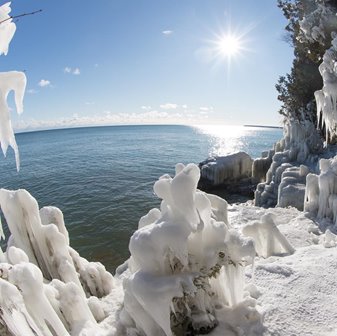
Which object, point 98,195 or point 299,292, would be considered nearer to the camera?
point 299,292

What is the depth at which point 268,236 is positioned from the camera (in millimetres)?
10898

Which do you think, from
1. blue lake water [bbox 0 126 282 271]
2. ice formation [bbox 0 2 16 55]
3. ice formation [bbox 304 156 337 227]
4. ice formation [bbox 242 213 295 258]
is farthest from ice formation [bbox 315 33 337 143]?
ice formation [bbox 0 2 16 55]

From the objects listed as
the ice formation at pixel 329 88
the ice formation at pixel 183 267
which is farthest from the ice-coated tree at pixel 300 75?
the ice formation at pixel 183 267

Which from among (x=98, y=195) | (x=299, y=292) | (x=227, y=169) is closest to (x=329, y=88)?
(x=299, y=292)

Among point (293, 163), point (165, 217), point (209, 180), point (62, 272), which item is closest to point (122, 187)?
point (209, 180)

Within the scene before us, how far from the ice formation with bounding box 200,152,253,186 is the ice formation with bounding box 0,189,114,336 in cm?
2878

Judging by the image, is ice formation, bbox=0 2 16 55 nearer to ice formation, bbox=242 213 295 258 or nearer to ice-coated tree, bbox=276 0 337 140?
ice formation, bbox=242 213 295 258

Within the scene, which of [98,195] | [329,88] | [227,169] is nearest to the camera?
[329,88]

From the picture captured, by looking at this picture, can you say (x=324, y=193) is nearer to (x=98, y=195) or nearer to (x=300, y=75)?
(x=300, y=75)

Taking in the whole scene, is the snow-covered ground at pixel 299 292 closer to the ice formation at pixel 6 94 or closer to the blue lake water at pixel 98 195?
the ice formation at pixel 6 94

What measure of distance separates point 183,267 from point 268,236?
6.28 m

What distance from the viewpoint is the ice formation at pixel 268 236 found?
1084cm

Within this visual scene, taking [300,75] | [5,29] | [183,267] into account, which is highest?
[300,75]

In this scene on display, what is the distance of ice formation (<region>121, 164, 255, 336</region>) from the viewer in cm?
533
